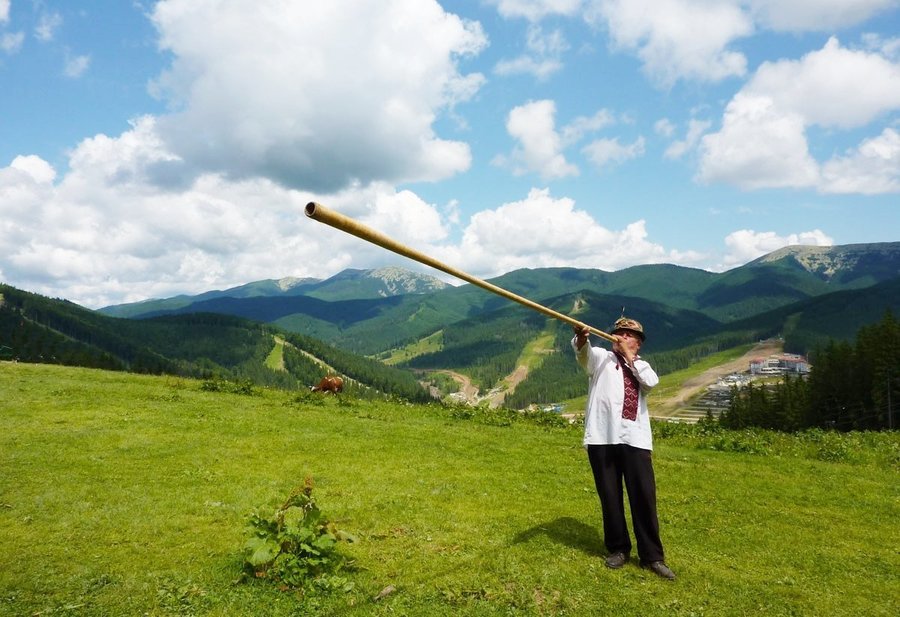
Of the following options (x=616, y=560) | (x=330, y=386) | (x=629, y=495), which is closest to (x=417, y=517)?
(x=616, y=560)

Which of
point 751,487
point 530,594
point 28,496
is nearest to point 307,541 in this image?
point 530,594

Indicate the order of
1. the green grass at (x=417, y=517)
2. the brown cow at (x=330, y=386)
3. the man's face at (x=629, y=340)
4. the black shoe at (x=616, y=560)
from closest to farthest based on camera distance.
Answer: the green grass at (x=417, y=517) → the black shoe at (x=616, y=560) → the man's face at (x=629, y=340) → the brown cow at (x=330, y=386)

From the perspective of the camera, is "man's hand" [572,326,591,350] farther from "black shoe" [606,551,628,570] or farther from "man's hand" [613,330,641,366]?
"black shoe" [606,551,628,570]

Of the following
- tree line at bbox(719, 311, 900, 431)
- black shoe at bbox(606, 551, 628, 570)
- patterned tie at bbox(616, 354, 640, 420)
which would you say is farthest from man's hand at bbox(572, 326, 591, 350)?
tree line at bbox(719, 311, 900, 431)

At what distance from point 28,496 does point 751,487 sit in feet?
52.6

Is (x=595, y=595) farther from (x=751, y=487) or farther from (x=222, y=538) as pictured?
(x=751, y=487)

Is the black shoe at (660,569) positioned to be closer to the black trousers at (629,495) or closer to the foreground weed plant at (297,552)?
the black trousers at (629,495)

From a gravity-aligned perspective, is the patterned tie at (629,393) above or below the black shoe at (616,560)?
above

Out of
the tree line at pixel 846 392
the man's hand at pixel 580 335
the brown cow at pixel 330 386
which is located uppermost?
the man's hand at pixel 580 335

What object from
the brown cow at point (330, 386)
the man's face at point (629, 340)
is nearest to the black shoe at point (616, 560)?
the man's face at point (629, 340)

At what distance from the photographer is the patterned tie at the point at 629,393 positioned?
7.98 metres

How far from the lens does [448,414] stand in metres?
22.5

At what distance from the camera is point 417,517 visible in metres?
9.70

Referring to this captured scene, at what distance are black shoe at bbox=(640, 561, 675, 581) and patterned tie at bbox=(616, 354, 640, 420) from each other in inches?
86.5
